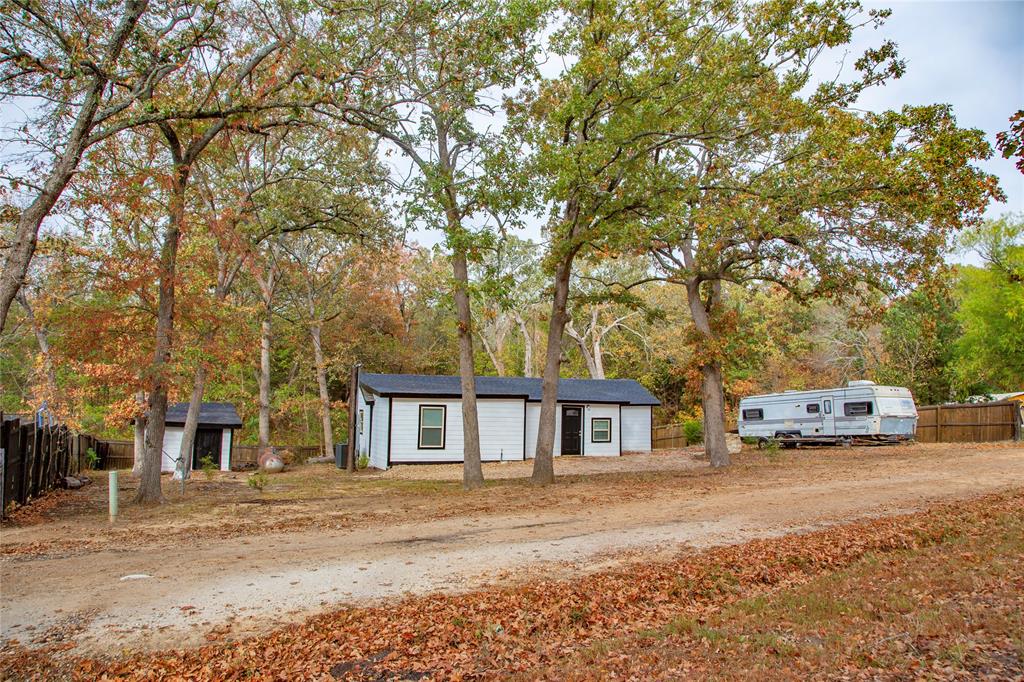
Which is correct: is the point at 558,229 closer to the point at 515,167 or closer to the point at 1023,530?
the point at 515,167

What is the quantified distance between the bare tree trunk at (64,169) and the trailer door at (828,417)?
2598cm

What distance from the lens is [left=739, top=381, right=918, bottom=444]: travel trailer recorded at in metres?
25.2

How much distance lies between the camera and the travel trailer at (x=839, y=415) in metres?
25.2

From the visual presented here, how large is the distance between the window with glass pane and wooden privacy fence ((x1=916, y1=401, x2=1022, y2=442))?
2058 cm

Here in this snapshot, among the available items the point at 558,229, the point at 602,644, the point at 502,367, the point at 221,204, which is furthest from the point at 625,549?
the point at 502,367

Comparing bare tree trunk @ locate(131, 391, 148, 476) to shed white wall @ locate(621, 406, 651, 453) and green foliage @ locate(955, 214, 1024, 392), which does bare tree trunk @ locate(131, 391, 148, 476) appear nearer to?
shed white wall @ locate(621, 406, 651, 453)

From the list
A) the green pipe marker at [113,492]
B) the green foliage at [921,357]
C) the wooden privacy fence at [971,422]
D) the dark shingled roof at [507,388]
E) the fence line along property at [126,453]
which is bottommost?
the fence line along property at [126,453]

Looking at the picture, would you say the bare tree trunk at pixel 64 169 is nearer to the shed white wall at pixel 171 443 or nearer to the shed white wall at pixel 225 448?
the shed white wall at pixel 171 443

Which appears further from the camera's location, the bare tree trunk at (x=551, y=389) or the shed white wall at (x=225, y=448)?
the shed white wall at (x=225, y=448)

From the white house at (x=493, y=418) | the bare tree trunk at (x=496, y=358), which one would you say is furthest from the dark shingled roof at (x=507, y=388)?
the bare tree trunk at (x=496, y=358)

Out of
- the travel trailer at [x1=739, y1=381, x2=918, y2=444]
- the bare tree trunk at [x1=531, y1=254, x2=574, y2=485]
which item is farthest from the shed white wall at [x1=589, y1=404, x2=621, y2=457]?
the bare tree trunk at [x1=531, y1=254, x2=574, y2=485]

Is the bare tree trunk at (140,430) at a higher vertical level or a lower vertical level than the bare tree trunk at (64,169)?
lower

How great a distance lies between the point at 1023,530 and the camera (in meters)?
8.01

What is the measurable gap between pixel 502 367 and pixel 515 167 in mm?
29631
